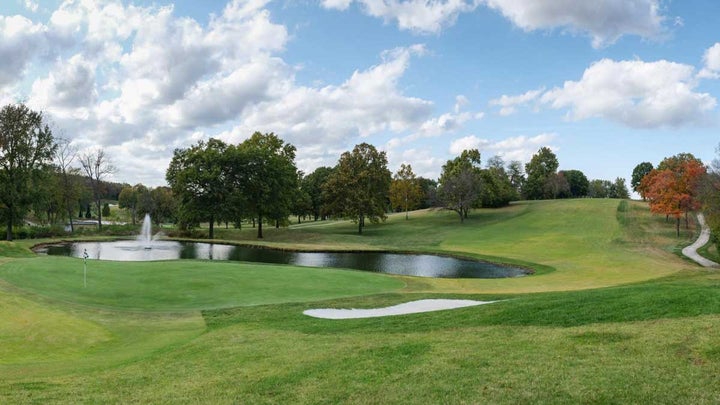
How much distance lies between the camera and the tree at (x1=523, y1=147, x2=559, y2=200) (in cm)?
12362

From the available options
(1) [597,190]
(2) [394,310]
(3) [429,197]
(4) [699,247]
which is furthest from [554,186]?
(2) [394,310]

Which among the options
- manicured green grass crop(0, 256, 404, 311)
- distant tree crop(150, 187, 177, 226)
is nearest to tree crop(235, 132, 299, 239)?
manicured green grass crop(0, 256, 404, 311)

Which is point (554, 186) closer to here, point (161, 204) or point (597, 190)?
point (597, 190)

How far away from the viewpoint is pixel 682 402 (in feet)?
23.0

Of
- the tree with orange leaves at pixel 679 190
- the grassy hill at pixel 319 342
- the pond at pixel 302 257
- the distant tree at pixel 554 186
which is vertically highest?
the distant tree at pixel 554 186

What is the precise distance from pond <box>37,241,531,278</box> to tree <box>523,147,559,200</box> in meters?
82.3

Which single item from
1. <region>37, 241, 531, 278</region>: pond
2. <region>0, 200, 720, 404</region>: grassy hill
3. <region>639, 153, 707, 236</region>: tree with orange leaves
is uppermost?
<region>639, 153, 707, 236</region>: tree with orange leaves

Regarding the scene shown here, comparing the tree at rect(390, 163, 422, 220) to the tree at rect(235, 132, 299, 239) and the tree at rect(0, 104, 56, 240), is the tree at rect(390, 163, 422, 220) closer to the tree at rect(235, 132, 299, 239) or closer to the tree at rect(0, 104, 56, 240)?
the tree at rect(235, 132, 299, 239)

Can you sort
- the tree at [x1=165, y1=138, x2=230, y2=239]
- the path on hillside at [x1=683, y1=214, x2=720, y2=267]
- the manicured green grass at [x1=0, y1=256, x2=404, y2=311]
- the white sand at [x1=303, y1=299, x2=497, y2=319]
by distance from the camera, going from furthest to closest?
the tree at [x1=165, y1=138, x2=230, y2=239]
the path on hillside at [x1=683, y1=214, x2=720, y2=267]
the manicured green grass at [x1=0, y1=256, x2=404, y2=311]
the white sand at [x1=303, y1=299, x2=497, y2=319]

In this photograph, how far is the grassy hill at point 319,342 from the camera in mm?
8375

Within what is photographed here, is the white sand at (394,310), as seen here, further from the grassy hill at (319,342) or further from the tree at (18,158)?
the tree at (18,158)

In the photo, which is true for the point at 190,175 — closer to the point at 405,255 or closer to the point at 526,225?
the point at 405,255

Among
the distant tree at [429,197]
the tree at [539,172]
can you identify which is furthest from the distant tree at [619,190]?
the distant tree at [429,197]

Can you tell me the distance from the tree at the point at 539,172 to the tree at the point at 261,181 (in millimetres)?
75559
